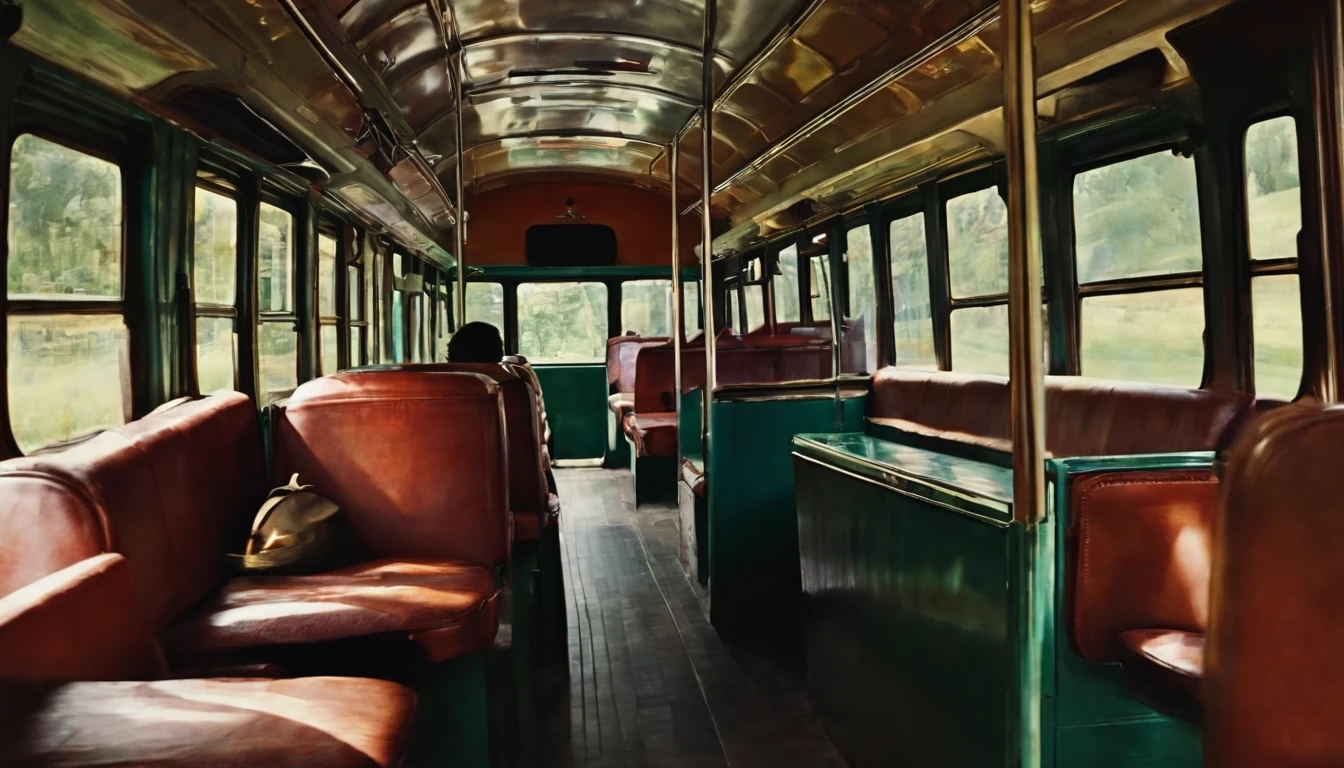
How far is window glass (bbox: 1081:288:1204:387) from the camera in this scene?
8.36 feet

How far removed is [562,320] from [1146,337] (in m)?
7.04

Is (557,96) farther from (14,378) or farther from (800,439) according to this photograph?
(14,378)

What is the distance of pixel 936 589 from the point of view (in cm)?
195

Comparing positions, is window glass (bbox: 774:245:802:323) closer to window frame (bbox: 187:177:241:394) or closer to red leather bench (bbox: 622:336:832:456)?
red leather bench (bbox: 622:336:832:456)

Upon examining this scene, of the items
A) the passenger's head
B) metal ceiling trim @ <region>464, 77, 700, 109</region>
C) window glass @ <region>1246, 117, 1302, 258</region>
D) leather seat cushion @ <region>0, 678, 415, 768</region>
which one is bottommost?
leather seat cushion @ <region>0, 678, 415, 768</region>

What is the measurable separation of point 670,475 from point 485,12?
11.5 feet

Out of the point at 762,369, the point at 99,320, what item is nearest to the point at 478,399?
the point at 99,320

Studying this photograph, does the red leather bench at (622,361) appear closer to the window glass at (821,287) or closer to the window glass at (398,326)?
the window glass at (398,326)

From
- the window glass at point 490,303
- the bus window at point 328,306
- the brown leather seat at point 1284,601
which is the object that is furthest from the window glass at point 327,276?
A: the window glass at point 490,303

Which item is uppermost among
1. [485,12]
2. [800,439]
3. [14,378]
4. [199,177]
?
[485,12]

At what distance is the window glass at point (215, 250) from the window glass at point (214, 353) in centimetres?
6

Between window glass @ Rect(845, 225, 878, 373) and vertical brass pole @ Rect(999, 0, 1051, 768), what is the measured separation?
10.6 ft

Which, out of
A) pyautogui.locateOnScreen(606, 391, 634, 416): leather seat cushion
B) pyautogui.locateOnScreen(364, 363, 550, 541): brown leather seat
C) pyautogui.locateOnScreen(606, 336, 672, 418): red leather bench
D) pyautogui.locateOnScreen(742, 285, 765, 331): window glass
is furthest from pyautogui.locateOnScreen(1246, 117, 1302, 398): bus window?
pyautogui.locateOnScreen(606, 336, 672, 418): red leather bench

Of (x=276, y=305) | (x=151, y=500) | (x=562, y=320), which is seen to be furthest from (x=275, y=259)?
(x=562, y=320)
